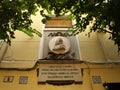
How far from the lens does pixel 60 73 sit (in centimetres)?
730

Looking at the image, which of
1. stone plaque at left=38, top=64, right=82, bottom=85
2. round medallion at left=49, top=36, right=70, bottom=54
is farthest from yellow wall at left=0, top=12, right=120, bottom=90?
round medallion at left=49, top=36, right=70, bottom=54

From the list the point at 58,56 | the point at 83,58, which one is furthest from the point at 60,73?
the point at 83,58

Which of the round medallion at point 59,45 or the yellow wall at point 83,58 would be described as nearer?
the yellow wall at point 83,58

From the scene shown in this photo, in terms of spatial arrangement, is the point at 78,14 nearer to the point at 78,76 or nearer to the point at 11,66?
the point at 78,76

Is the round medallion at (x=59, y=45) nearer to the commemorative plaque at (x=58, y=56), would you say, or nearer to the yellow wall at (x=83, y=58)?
the commemorative plaque at (x=58, y=56)

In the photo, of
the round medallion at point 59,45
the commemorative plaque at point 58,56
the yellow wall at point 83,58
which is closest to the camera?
the yellow wall at point 83,58

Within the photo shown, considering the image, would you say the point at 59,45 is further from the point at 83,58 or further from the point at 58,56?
the point at 83,58

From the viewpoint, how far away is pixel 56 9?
715 centimetres

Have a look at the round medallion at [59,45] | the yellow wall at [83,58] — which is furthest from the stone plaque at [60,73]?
the round medallion at [59,45]

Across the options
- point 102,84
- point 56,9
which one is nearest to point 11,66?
point 56,9

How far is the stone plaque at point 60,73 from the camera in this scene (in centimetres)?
712

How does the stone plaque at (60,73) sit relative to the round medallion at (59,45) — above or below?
below

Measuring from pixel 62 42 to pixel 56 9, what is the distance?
1.41 meters

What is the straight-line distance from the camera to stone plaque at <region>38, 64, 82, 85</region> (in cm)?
712
